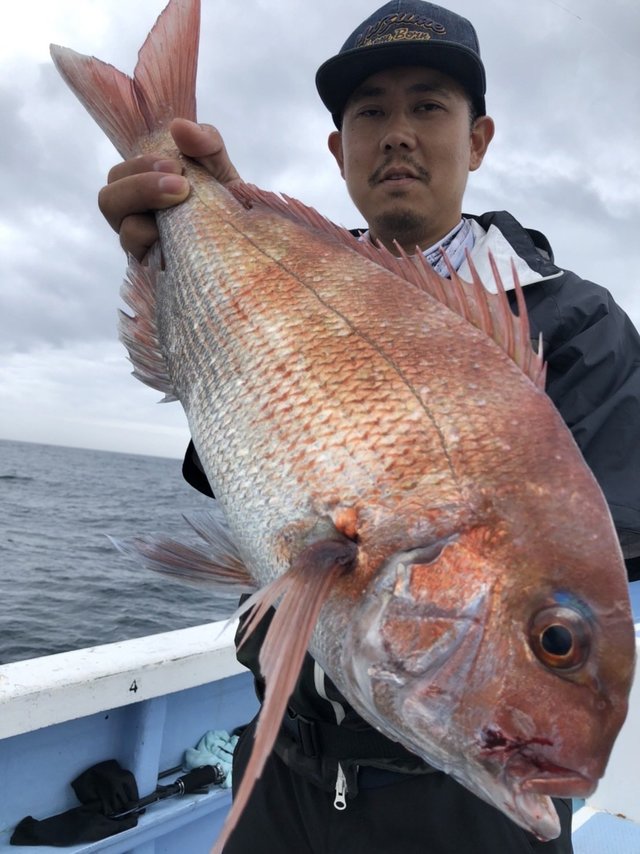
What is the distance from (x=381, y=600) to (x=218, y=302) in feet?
2.98

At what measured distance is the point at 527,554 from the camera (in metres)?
1.10

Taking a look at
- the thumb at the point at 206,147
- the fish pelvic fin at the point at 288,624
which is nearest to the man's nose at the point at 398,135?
the thumb at the point at 206,147

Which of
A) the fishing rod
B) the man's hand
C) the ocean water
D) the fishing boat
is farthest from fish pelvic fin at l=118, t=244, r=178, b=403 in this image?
the fishing rod

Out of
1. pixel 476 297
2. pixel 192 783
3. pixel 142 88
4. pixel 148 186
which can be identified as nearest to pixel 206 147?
pixel 148 186

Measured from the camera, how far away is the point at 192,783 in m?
3.11

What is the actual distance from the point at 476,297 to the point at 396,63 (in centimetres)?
121

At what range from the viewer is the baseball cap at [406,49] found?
217 cm

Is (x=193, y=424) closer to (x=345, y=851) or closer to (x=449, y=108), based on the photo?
(x=345, y=851)

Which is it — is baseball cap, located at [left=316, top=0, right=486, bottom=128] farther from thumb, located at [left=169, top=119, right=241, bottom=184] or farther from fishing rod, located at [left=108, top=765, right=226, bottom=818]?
fishing rod, located at [left=108, top=765, right=226, bottom=818]

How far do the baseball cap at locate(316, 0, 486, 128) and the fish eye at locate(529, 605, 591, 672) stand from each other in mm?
1850

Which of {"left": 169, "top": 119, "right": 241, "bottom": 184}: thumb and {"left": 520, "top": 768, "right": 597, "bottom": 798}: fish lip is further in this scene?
{"left": 169, "top": 119, "right": 241, "bottom": 184}: thumb

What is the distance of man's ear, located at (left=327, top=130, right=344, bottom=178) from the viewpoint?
8.71 ft

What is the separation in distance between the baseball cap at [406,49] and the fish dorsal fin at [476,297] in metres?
0.79

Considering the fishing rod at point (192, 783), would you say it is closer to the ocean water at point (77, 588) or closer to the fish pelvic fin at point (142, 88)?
the ocean water at point (77, 588)
